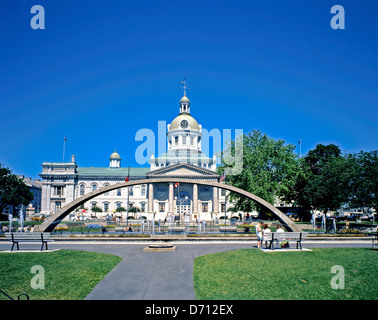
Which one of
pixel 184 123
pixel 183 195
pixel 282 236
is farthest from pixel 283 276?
pixel 184 123

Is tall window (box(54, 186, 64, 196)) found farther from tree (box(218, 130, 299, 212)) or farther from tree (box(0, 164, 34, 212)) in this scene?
tree (box(218, 130, 299, 212))

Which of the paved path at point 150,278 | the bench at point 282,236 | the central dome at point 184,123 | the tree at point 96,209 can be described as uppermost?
the central dome at point 184,123

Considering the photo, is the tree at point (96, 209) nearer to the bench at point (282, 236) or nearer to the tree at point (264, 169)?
the tree at point (264, 169)

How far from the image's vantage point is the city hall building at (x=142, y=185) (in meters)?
64.1

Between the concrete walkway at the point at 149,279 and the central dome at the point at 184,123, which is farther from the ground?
the central dome at the point at 184,123

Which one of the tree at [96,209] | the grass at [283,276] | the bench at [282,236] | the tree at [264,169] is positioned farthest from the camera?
the tree at [96,209]

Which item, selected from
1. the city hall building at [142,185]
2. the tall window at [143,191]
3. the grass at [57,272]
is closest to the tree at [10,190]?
the city hall building at [142,185]

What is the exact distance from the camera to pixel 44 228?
18.1 metres

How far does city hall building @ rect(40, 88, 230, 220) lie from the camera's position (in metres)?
64.1

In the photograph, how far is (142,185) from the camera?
3031 inches

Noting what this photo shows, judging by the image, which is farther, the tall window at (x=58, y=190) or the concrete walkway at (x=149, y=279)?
the tall window at (x=58, y=190)

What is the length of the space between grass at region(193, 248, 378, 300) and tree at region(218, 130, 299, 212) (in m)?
27.1

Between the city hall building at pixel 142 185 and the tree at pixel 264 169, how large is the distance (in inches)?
786
